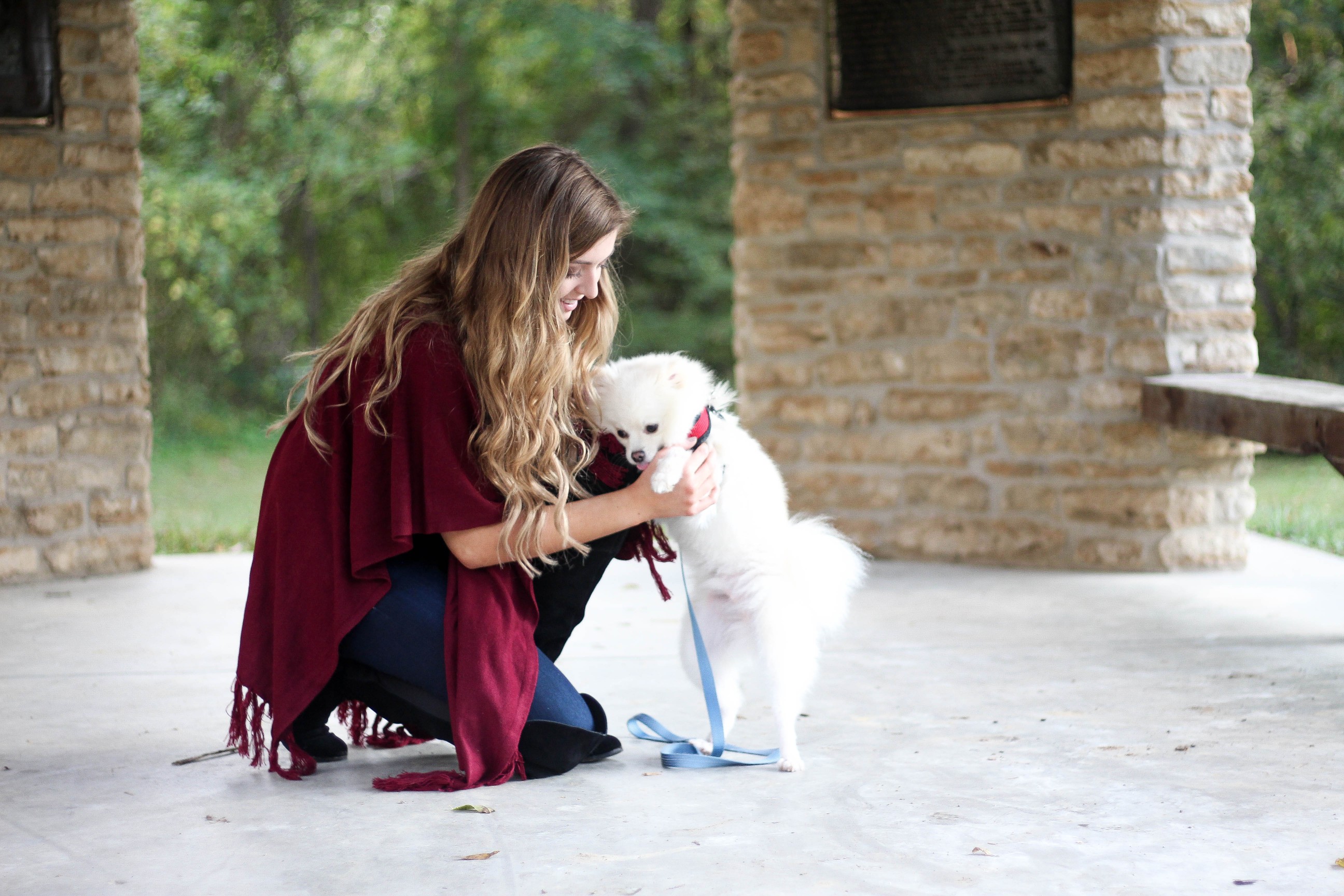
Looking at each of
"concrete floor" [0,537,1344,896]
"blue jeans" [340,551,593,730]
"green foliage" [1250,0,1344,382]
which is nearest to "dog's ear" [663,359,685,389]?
"blue jeans" [340,551,593,730]

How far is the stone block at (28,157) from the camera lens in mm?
4797

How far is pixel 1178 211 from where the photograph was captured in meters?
4.78

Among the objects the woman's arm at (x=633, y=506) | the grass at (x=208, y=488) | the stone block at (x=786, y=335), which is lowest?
the grass at (x=208, y=488)

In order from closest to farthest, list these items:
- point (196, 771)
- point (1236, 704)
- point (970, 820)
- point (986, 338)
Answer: point (970, 820) < point (196, 771) < point (1236, 704) < point (986, 338)

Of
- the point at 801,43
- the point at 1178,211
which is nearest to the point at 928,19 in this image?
the point at 801,43

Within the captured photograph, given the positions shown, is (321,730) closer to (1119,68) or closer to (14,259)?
(14,259)

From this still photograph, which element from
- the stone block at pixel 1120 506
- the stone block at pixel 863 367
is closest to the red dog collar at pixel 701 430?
the stone block at pixel 863 367

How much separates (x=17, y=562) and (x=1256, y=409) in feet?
15.3

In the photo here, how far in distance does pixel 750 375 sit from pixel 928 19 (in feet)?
5.35

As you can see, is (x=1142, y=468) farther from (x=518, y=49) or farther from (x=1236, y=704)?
(x=518, y=49)

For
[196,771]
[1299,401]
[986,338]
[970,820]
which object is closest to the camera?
[970,820]

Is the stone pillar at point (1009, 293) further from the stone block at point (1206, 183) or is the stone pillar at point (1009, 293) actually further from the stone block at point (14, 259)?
the stone block at point (14, 259)

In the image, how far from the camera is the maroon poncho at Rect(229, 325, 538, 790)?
2.45 m

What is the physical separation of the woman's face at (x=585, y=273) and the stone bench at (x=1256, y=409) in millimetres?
2381
